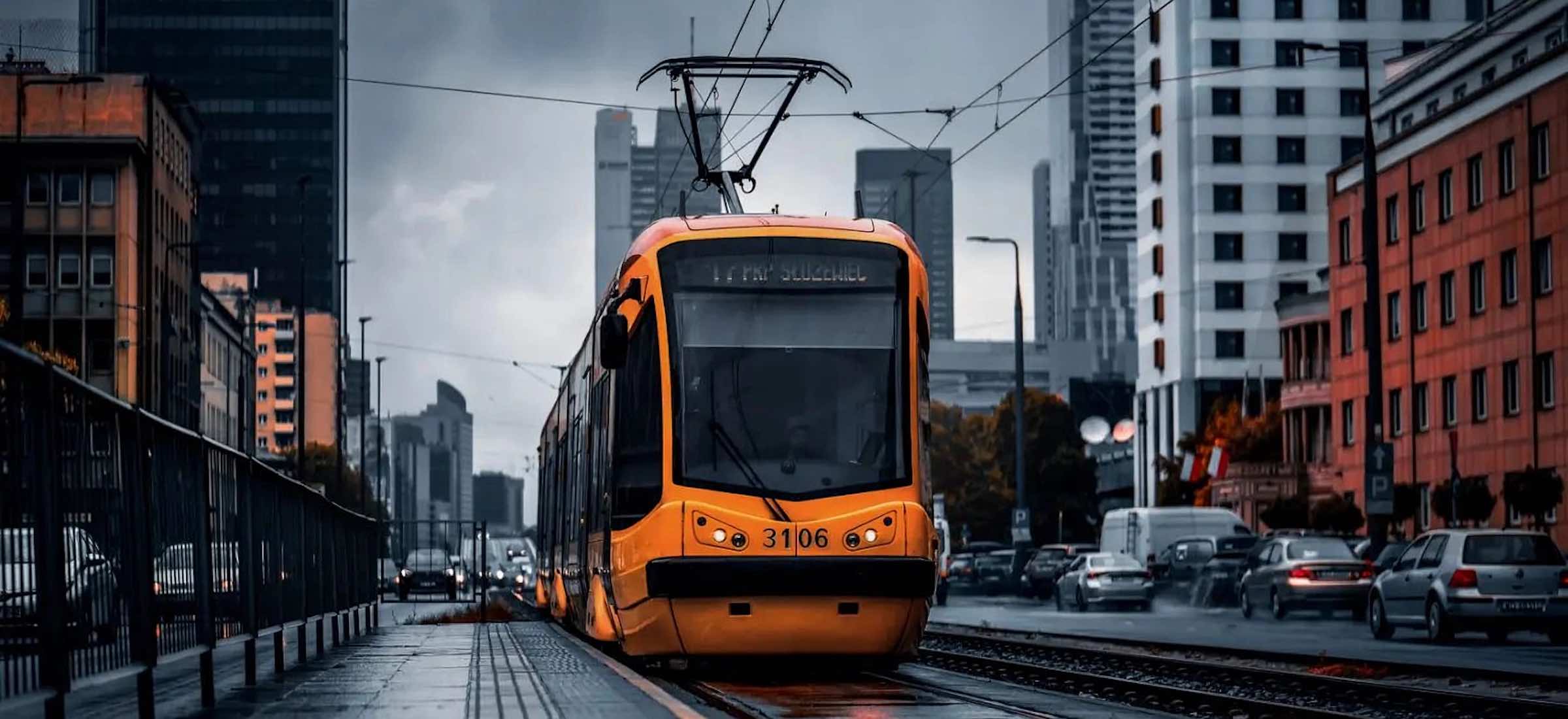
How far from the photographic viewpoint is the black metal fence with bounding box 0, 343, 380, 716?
8734mm

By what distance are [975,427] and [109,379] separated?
42.5 meters

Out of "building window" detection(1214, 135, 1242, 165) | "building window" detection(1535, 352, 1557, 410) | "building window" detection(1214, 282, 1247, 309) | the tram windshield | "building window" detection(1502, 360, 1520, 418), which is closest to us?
the tram windshield

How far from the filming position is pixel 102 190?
309 feet

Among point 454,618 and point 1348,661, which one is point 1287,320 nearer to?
point 454,618

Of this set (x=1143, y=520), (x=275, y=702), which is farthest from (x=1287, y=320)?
(x=275, y=702)

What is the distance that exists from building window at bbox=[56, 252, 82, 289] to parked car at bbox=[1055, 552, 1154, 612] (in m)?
53.3

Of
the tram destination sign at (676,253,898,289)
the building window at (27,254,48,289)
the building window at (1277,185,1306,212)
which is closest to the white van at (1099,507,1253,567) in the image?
the tram destination sign at (676,253,898,289)

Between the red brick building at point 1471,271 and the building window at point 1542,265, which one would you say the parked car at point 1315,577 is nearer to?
the red brick building at point 1471,271

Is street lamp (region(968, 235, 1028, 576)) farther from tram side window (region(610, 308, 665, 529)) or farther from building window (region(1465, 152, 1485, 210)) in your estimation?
tram side window (region(610, 308, 665, 529))

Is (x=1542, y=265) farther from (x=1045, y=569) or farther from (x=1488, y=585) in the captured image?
(x=1488, y=585)

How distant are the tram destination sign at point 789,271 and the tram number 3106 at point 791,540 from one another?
2.10m

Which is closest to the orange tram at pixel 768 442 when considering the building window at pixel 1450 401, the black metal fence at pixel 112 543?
the black metal fence at pixel 112 543

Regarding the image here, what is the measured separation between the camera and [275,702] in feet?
49.2

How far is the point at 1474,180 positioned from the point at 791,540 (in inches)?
1971
